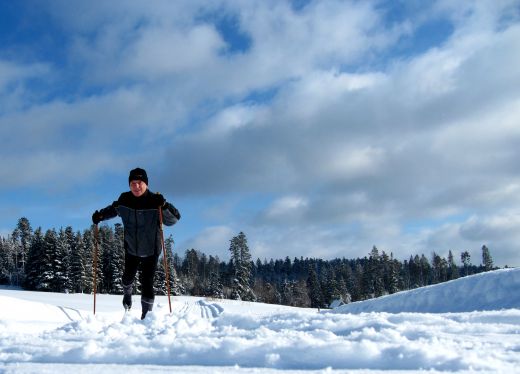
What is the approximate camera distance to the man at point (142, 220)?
23.8 ft

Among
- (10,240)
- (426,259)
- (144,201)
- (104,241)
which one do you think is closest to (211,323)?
(144,201)

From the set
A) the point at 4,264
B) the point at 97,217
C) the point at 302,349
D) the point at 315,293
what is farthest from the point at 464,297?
the point at 4,264

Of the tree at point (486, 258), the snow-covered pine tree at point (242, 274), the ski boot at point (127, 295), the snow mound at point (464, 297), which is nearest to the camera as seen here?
the ski boot at point (127, 295)

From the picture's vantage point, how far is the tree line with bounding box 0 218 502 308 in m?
56.2

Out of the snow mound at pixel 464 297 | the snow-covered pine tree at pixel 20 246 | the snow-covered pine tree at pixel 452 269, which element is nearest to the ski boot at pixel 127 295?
the snow mound at pixel 464 297

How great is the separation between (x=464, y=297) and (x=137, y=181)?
6467 mm

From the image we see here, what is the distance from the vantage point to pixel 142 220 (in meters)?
7.31

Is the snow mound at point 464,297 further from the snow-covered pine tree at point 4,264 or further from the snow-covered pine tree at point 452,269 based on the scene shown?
the snow-covered pine tree at point 452,269

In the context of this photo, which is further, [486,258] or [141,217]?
[486,258]

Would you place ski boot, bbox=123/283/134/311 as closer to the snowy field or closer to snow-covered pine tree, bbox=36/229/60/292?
the snowy field

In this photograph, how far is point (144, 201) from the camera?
23.9ft

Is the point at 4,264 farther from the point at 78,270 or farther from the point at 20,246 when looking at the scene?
the point at 78,270

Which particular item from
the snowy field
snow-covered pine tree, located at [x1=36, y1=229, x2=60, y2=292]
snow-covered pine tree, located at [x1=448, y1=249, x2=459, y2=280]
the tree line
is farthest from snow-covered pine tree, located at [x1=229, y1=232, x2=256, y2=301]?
snow-covered pine tree, located at [x1=448, y1=249, x2=459, y2=280]

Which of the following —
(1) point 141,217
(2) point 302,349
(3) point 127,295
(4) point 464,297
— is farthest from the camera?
(4) point 464,297
